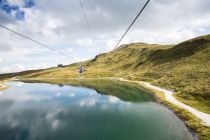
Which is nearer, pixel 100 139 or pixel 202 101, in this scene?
pixel 100 139

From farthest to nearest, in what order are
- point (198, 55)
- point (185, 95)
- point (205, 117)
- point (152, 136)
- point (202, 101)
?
point (198, 55), point (185, 95), point (202, 101), point (205, 117), point (152, 136)

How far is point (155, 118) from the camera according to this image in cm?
4641

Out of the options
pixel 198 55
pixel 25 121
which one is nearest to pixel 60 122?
pixel 25 121

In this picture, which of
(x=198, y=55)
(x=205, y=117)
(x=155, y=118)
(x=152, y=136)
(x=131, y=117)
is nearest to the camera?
(x=152, y=136)

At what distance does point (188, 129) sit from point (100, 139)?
13629 millimetres

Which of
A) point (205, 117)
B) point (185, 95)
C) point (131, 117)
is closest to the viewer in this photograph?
point (205, 117)

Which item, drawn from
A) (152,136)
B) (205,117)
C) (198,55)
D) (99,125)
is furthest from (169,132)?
(198,55)

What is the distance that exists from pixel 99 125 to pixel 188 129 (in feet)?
51.1

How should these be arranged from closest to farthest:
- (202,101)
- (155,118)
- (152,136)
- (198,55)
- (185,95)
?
(152,136), (155,118), (202,101), (185,95), (198,55)

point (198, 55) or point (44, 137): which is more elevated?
point (198, 55)

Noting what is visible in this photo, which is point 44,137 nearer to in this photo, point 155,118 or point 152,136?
point 152,136

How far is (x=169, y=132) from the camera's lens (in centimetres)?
3594

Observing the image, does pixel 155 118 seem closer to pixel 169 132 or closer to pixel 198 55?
pixel 169 132

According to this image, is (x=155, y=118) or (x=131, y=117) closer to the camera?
(x=155, y=118)
